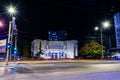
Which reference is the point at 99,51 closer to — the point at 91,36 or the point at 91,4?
the point at 91,36

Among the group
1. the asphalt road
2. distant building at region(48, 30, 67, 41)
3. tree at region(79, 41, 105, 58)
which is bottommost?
the asphalt road

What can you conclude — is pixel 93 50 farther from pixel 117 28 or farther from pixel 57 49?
pixel 117 28

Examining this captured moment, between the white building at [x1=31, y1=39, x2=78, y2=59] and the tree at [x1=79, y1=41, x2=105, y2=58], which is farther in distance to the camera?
the white building at [x1=31, y1=39, x2=78, y2=59]

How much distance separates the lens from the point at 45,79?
1426 centimetres

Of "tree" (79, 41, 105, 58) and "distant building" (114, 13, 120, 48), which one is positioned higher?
"distant building" (114, 13, 120, 48)

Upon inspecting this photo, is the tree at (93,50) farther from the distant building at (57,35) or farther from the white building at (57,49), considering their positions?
the distant building at (57,35)

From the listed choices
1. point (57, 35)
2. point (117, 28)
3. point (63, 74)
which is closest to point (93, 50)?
point (117, 28)

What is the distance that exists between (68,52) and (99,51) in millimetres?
12310

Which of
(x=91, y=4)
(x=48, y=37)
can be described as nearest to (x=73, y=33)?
(x=48, y=37)

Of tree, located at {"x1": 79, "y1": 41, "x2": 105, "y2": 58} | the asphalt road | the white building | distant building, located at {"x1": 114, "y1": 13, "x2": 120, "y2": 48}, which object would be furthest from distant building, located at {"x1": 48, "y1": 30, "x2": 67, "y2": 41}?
the asphalt road

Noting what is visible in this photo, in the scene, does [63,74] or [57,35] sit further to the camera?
[57,35]

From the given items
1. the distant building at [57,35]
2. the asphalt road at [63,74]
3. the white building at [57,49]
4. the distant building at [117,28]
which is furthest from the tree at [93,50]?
the asphalt road at [63,74]

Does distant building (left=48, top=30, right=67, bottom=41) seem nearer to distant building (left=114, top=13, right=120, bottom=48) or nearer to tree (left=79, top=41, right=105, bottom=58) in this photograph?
distant building (left=114, top=13, right=120, bottom=48)

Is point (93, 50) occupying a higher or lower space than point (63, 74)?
higher
